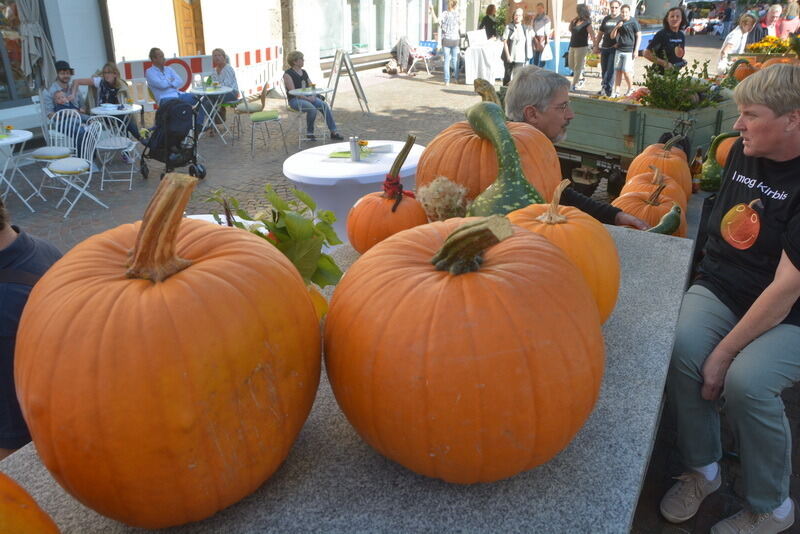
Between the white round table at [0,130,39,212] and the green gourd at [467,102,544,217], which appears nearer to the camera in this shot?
the green gourd at [467,102,544,217]

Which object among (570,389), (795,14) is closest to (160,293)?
(570,389)

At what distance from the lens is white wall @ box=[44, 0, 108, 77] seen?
10.9 meters

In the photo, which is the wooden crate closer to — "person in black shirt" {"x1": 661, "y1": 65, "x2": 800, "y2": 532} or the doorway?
"person in black shirt" {"x1": 661, "y1": 65, "x2": 800, "y2": 532}

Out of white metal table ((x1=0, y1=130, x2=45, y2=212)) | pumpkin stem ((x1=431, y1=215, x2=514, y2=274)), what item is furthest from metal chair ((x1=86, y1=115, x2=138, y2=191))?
pumpkin stem ((x1=431, y1=215, x2=514, y2=274))

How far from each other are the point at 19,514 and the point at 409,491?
0.65 meters

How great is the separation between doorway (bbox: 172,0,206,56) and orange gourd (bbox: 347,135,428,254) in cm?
1500

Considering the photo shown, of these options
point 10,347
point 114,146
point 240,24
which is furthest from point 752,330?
point 240,24

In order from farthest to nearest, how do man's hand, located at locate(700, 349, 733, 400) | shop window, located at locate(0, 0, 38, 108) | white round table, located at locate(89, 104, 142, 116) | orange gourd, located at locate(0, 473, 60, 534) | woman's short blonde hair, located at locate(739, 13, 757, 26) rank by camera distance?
woman's short blonde hair, located at locate(739, 13, 757, 26), shop window, located at locate(0, 0, 38, 108), white round table, located at locate(89, 104, 142, 116), man's hand, located at locate(700, 349, 733, 400), orange gourd, located at locate(0, 473, 60, 534)

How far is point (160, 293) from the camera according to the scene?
0.93 m

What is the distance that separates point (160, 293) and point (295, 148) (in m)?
10.2

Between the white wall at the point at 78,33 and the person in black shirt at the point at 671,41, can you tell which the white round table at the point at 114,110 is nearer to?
the white wall at the point at 78,33

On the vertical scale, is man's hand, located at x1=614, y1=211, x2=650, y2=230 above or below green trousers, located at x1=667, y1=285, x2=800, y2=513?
above

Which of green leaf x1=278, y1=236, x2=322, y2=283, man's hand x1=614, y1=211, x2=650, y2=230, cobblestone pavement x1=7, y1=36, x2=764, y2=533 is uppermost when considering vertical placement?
green leaf x1=278, y1=236, x2=322, y2=283

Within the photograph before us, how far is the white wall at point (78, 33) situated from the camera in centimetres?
1095
